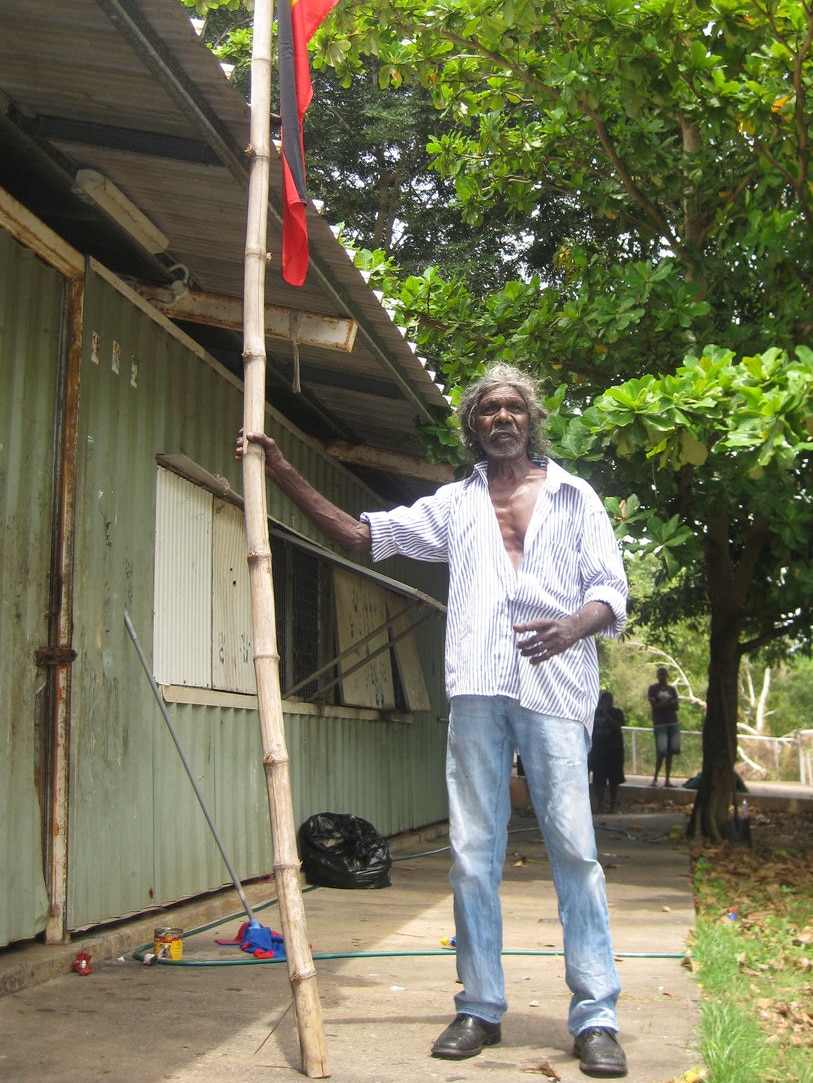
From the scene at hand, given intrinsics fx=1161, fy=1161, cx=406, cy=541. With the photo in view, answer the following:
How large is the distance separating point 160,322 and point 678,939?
4.01 meters

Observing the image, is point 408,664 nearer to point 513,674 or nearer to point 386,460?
point 386,460

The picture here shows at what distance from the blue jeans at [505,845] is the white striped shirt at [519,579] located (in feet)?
0.27

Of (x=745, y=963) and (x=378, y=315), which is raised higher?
(x=378, y=315)

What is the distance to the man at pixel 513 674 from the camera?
10.8ft

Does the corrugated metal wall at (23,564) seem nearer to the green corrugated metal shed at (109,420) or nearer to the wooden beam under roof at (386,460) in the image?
the green corrugated metal shed at (109,420)

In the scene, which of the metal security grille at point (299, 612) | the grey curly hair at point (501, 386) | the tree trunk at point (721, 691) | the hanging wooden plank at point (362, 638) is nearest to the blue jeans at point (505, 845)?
the grey curly hair at point (501, 386)

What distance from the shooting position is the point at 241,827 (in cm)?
664

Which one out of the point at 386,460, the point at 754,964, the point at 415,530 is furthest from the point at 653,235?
the point at 415,530

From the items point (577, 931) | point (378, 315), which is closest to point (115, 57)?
point (378, 315)

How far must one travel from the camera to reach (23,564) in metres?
4.54

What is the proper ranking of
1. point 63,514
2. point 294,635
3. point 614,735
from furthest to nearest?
point 614,735 → point 294,635 → point 63,514

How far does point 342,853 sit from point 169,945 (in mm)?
2769

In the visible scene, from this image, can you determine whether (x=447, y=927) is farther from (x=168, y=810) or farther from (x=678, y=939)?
(x=168, y=810)

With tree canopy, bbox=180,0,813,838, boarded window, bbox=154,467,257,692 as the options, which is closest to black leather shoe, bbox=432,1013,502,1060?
boarded window, bbox=154,467,257,692
